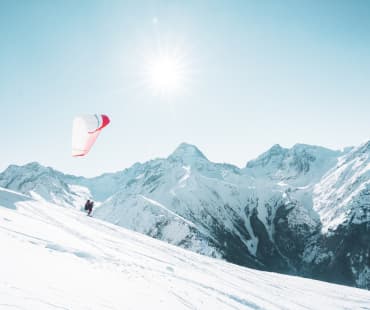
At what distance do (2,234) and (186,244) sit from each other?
15244 centimetres

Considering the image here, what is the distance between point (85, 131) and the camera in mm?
26250

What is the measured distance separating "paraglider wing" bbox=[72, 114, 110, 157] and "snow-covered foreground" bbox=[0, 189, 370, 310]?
6094mm

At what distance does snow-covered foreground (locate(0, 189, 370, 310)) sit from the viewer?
9.86 m

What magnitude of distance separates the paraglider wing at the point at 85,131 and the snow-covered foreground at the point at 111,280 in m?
6.09

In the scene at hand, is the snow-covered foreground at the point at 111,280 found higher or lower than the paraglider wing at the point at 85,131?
lower

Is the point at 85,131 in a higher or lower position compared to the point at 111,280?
higher

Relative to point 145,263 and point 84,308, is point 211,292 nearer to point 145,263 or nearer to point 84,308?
point 145,263

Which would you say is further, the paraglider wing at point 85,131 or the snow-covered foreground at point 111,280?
the paraglider wing at point 85,131

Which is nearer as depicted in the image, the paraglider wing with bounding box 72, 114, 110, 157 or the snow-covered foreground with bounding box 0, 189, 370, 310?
the snow-covered foreground with bounding box 0, 189, 370, 310

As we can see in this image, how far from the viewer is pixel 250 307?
1482 cm

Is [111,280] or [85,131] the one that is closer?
[111,280]

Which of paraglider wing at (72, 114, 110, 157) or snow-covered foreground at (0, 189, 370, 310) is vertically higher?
paraglider wing at (72, 114, 110, 157)

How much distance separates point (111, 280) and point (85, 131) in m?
16.1

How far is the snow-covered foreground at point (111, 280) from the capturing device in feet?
32.3
